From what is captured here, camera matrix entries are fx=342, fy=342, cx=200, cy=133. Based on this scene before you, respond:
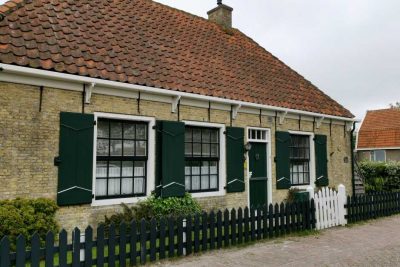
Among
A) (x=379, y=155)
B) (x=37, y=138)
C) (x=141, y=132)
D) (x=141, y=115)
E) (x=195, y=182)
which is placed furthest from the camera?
(x=379, y=155)

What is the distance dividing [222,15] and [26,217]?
12002 mm

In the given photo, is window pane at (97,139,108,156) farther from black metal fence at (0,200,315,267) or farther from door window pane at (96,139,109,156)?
black metal fence at (0,200,315,267)

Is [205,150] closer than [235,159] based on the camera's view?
Yes

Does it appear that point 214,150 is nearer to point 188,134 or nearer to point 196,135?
point 196,135

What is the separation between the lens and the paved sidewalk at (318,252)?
6320 mm

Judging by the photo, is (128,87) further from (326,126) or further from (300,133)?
(326,126)

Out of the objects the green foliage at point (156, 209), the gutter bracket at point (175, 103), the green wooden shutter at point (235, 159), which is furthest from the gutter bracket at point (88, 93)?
the green wooden shutter at point (235, 159)

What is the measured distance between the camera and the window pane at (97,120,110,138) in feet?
26.1

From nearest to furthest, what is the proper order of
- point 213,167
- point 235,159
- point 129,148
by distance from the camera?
point 129,148, point 213,167, point 235,159

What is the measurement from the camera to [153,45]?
A: 34.1 ft

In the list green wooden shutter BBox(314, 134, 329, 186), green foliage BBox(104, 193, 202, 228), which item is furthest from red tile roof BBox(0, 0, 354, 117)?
green foliage BBox(104, 193, 202, 228)

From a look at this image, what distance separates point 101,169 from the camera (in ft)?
26.0

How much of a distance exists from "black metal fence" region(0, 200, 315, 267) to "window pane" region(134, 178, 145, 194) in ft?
4.52

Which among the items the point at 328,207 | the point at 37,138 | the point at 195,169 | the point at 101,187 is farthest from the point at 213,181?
the point at 37,138
